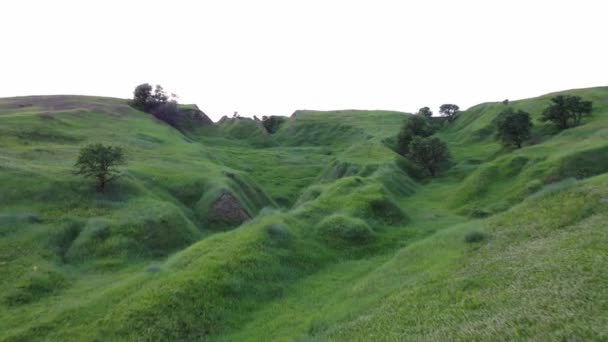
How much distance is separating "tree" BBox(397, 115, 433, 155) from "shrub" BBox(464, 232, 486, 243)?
→ 52328 mm

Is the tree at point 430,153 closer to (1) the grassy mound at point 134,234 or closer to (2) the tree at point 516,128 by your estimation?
(2) the tree at point 516,128

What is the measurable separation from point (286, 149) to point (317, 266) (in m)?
64.8

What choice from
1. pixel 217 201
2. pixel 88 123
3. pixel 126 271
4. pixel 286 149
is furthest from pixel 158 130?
pixel 126 271

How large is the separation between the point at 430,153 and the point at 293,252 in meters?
41.0

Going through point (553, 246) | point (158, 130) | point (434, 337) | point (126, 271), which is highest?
point (158, 130)

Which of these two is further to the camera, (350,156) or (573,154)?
(350,156)

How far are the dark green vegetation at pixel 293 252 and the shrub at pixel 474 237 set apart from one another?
3.5 inches

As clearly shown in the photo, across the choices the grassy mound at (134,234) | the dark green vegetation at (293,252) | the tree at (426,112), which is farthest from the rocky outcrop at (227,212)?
the tree at (426,112)

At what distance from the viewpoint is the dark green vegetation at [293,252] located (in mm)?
12492

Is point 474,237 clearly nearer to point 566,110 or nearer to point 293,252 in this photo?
point 293,252

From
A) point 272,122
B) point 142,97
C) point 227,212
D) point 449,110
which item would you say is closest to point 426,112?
point 449,110

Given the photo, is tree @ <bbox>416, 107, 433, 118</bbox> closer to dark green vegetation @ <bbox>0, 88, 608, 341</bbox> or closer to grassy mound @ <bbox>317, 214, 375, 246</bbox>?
dark green vegetation @ <bbox>0, 88, 608, 341</bbox>

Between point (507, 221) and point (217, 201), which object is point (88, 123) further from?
point (507, 221)

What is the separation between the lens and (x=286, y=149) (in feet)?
290
